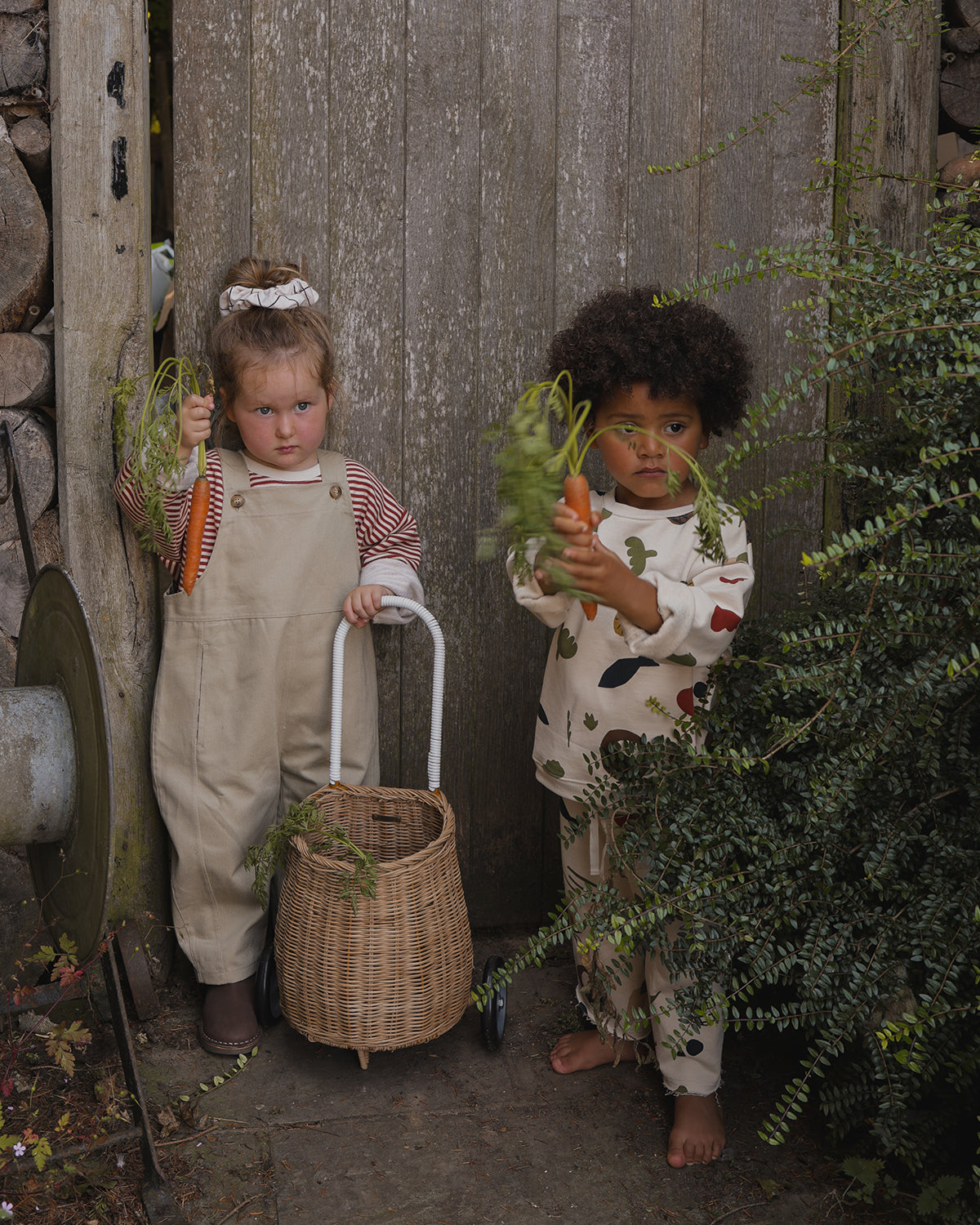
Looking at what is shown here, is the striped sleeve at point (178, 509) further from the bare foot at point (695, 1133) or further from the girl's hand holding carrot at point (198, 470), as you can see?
the bare foot at point (695, 1133)

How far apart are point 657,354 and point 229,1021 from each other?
68.4 inches

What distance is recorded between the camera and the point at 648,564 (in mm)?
2225

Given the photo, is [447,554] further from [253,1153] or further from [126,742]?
[253,1153]

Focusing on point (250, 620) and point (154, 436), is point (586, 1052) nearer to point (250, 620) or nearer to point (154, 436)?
point (250, 620)

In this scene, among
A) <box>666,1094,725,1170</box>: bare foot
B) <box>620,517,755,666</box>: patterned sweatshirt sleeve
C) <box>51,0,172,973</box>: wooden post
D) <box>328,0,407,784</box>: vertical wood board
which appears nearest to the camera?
<box>620,517,755,666</box>: patterned sweatshirt sleeve

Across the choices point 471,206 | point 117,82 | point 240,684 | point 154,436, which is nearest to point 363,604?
point 240,684

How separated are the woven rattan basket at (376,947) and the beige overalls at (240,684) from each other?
23cm

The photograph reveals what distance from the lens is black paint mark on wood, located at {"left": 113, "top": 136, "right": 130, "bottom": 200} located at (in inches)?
95.0

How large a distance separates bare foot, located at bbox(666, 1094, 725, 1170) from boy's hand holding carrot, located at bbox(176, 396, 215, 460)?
168 cm

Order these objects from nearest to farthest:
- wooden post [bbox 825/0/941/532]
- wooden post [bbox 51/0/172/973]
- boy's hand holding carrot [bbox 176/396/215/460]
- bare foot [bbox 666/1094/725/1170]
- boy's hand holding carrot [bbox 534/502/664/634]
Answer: boy's hand holding carrot [bbox 534/502/664/634] → bare foot [bbox 666/1094/725/1170] → boy's hand holding carrot [bbox 176/396/215/460] → wooden post [bbox 51/0/172/973] → wooden post [bbox 825/0/941/532]

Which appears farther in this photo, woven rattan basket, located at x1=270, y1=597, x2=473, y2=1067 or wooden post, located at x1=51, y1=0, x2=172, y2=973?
wooden post, located at x1=51, y1=0, x2=172, y2=973

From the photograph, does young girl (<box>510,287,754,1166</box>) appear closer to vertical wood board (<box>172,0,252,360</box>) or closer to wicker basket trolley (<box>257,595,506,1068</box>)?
wicker basket trolley (<box>257,595,506,1068</box>)

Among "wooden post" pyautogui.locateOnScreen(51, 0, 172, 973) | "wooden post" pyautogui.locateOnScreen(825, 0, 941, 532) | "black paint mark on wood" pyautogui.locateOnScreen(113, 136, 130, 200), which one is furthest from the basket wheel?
"wooden post" pyautogui.locateOnScreen(825, 0, 941, 532)

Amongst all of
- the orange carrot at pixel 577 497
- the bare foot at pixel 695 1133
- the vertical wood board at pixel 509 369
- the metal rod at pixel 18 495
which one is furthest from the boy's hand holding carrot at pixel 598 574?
the metal rod at pixel 18 495
